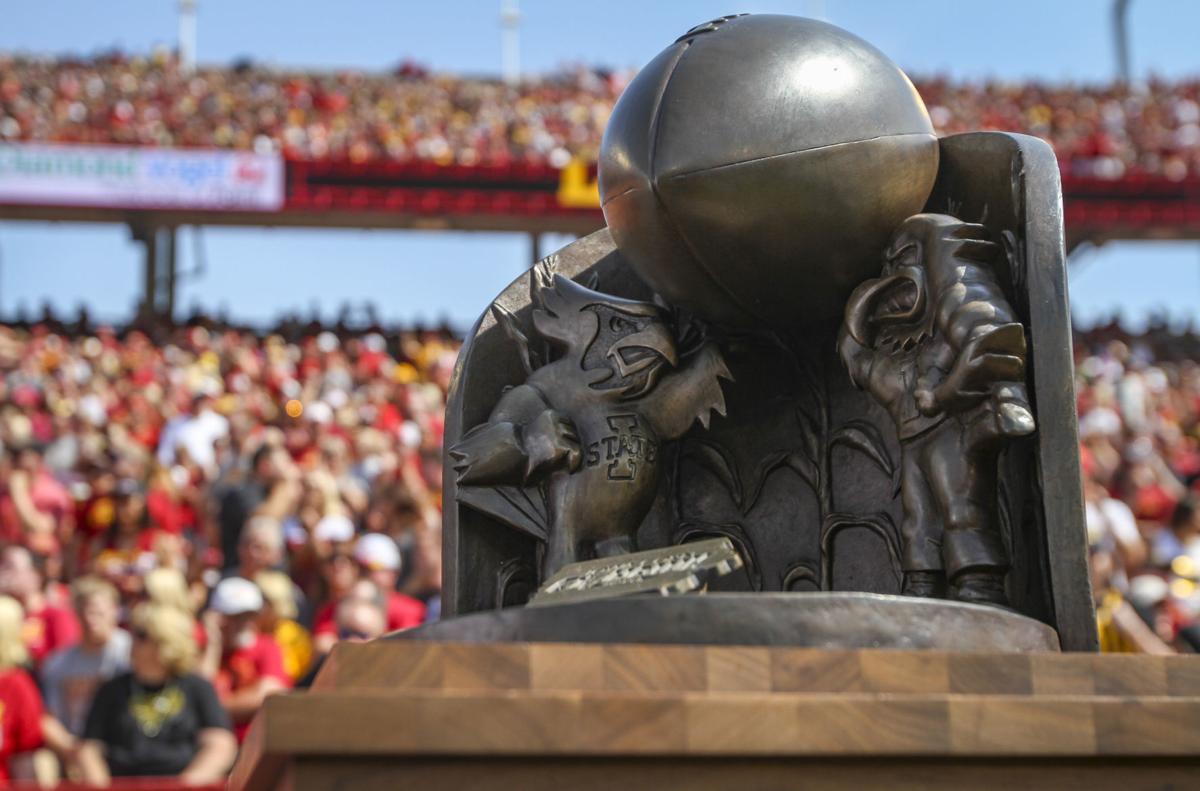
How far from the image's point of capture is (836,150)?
3.06 metres

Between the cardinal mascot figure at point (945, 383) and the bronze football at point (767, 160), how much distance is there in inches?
4.0

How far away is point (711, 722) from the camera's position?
219 cm

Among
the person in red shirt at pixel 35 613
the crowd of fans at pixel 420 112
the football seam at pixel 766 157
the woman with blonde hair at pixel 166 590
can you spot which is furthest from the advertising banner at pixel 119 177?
the football seam at pixel 766 157

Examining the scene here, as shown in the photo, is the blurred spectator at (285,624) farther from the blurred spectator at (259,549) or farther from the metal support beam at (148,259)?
the metal support beam at (148,259)

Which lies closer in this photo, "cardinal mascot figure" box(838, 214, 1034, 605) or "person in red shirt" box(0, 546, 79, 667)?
"cardinal mascot figure" box(838, 214, 1034, 605)

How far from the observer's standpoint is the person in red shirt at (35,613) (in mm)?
7086

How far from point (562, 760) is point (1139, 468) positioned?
9.08 m

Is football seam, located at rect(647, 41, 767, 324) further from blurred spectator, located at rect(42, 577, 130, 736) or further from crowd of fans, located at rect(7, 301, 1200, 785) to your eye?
blurred spectator, located at rect(42, 577, 130, 736)

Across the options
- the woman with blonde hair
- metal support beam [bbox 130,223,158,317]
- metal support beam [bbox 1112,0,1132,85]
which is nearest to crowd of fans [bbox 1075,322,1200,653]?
the woman with blonde hair

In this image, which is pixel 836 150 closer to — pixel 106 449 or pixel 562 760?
pixel 562 760

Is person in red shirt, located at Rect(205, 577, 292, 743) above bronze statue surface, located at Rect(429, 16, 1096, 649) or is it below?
below

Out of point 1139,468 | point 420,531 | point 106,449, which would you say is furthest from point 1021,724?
point 106,449

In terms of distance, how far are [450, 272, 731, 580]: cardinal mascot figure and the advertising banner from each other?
793 inches

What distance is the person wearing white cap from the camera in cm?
673
